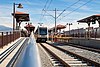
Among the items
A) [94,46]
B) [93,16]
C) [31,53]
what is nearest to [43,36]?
[93,16]

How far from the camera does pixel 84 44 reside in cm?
3659

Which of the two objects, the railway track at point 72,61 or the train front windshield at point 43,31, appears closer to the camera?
the railway track at point 72,61

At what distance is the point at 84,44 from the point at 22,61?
109 feet

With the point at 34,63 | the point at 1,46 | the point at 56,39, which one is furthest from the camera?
the point at 56,39

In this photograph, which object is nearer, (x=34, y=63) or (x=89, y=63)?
(x=34, y=63)

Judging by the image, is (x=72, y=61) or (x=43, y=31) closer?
(x=72, y=61)

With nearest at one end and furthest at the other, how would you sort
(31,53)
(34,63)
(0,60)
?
(34,63) < (31,53) < (0,60)

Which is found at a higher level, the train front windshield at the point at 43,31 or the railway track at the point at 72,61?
the train front windshield at the point at 43,31

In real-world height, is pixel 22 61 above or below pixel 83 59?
above

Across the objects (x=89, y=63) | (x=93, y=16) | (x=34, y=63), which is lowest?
(x=89, y=63)

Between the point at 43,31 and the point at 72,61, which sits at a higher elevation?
the point at 43,31

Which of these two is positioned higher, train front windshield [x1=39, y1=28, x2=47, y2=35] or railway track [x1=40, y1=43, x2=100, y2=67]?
train front windshield [x1=39, y1=28, x2=47, y2=35]

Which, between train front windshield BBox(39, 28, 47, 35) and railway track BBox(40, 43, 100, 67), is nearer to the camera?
railway track BBox(40, 43, 100, 67)

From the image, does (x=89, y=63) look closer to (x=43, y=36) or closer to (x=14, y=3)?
(x=14, y=3)
